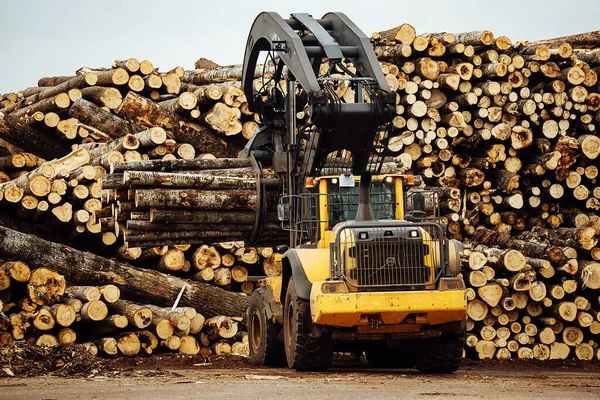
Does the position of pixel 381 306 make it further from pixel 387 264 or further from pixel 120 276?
pixel 120 276

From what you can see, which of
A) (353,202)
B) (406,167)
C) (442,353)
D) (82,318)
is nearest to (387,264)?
(353,202)

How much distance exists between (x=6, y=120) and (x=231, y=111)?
466cm

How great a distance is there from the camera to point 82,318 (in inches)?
459

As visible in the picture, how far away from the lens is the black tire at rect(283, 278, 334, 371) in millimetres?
8805

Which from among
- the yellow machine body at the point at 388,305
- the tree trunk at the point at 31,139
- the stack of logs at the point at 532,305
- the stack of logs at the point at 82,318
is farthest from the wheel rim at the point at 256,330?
the tree trunk at the point at 31,139

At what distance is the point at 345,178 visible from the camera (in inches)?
361

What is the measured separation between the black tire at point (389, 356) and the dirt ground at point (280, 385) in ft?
2.22

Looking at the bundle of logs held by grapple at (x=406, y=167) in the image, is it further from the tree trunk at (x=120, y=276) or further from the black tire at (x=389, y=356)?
the black tire at (x=389, y=356)

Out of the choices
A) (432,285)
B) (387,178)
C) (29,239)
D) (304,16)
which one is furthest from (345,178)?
(29,239)

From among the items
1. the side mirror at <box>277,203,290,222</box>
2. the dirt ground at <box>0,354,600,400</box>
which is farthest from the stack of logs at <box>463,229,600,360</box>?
the side mirror at <box>277,203,290,222</box>

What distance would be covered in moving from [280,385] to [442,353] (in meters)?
2.23

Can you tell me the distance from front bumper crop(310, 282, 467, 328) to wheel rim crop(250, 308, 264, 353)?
2.54 metres

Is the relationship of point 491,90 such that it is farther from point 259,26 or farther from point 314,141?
point 314,141

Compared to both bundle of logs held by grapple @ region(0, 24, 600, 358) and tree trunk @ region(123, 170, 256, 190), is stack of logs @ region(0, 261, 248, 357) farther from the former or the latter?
tree trunk @ region(123, 170, 256, 190)
